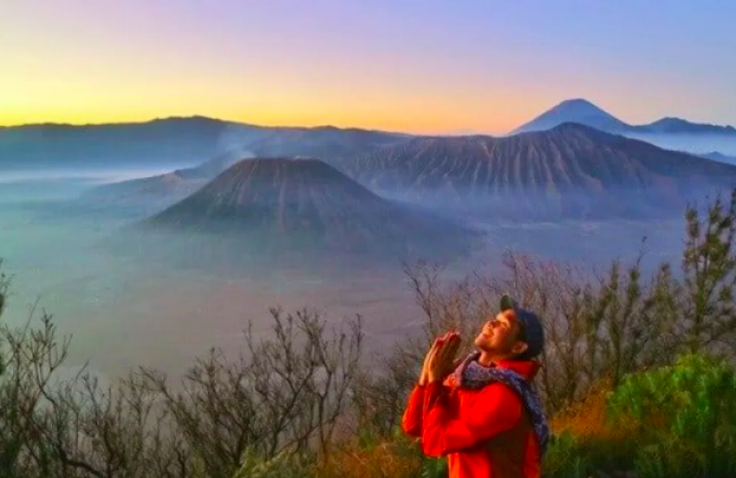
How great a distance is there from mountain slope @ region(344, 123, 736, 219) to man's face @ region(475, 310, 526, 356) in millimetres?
103003

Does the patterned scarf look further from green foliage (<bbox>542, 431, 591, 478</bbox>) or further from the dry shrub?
the dry shrub

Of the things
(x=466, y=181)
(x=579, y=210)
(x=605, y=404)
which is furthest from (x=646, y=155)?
(x=605, y=404)

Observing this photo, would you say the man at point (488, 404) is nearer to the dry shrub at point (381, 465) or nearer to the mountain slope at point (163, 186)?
the dry shrub at point (381, 465)

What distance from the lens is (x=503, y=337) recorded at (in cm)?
299

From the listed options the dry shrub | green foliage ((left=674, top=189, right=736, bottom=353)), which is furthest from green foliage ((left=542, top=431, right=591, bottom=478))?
green foliage ((left=674, top=189, right=736, bottom=353))

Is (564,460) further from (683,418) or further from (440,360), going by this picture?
(440,360)

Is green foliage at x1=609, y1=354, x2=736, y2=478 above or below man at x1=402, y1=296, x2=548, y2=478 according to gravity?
below

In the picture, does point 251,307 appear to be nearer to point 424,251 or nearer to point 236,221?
point 424,251

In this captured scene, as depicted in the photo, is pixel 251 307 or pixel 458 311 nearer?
pixel 458 311

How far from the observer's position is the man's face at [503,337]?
2977 mm

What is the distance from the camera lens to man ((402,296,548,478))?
286cm

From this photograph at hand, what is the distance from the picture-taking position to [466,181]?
4697 inches

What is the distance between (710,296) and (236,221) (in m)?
106

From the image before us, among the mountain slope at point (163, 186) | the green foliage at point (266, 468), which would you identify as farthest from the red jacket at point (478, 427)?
the mountain slope at point (163, 186)
